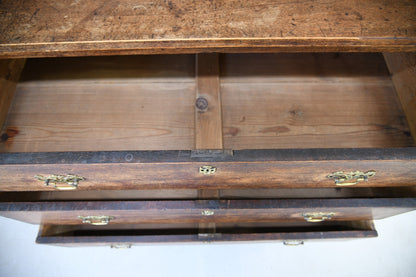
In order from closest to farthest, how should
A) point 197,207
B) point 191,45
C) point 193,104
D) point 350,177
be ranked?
point 191,45 → point 350,177 → point 197,207 → point 193,104

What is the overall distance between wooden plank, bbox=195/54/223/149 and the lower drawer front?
454mm

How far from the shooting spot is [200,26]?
509 mm

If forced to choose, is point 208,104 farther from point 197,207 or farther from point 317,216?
point 317,216

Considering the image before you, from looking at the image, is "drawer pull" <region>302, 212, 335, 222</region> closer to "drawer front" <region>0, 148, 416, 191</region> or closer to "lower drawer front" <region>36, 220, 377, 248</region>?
"lower drawer front" <region>36, 220, 377, 248</region>

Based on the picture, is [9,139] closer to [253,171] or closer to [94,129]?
[94,129]

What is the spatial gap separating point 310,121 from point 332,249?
1168 millimetres

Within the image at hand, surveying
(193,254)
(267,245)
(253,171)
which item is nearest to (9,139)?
(253,171)

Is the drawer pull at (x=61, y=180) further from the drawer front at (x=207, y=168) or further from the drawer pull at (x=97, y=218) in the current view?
the drawer pull at (x=97, y=218)

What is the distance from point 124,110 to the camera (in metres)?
0.82

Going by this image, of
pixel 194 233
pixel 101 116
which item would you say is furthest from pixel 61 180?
pixel 194 233

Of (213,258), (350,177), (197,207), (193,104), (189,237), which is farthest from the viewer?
(213,258)

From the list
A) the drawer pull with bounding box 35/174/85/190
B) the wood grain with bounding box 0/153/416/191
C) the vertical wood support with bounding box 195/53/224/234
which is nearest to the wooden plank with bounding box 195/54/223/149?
the vertical wood support with bounding box 195/53/224/234

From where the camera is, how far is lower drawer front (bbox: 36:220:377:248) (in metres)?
0.97

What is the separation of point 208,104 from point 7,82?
729 mm
